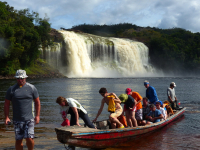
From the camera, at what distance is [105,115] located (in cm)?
1548

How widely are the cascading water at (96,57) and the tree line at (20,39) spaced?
4.70m

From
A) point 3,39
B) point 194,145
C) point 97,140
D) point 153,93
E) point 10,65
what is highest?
point 3,39

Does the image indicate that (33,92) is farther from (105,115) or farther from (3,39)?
(3,39)

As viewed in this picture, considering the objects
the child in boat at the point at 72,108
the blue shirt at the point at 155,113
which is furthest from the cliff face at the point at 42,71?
the child in boat at the point at 72,108

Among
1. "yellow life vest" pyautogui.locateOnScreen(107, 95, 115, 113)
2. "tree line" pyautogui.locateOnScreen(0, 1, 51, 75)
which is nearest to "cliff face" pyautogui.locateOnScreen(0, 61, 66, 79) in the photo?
"tree line" pyautogui.locateOnScreen(0, 1, 51, 75)

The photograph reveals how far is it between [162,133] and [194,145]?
6.60ft

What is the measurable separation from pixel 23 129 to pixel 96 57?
203 feet

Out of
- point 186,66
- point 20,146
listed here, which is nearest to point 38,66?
point 20,146

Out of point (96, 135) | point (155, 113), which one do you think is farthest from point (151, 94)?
point (96, 135)

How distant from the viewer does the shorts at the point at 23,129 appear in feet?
20.5

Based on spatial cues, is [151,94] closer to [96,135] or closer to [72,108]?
[96,135]

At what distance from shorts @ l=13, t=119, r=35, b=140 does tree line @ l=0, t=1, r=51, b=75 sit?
43.4 metres

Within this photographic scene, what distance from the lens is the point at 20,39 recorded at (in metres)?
52.0

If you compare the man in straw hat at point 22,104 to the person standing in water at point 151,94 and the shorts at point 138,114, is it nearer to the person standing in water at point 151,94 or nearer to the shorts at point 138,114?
the shorts at point 138,114
